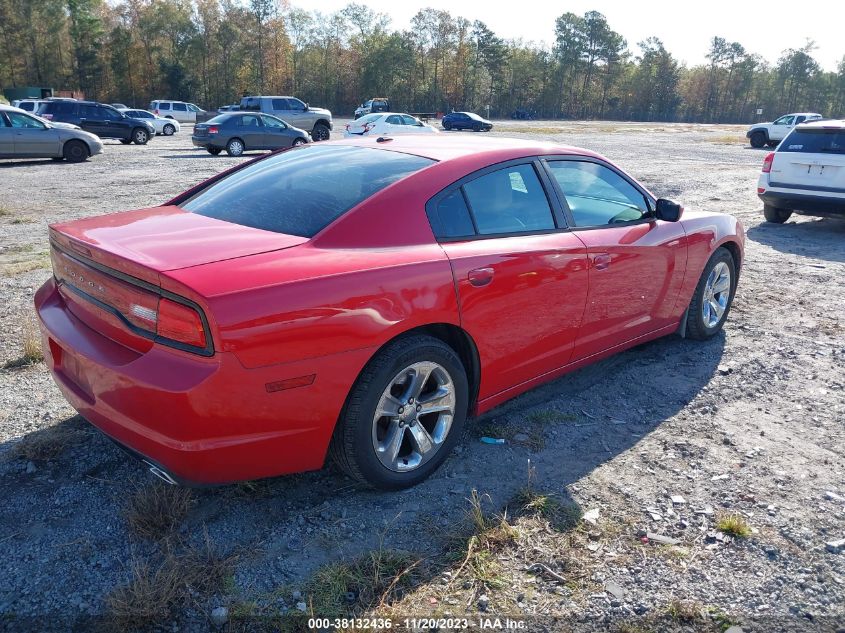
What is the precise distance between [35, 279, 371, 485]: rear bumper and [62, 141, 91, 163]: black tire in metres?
18.3

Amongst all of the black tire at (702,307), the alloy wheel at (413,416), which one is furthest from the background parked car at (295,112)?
the alloy wheel at (413,416)

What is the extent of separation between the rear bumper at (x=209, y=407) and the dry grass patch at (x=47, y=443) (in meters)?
0.68

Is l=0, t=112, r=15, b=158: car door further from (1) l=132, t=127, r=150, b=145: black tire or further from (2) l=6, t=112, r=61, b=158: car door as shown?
(1) l=132, t=127, r=150, b=145: black tire

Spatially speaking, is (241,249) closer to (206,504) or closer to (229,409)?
(229,409)

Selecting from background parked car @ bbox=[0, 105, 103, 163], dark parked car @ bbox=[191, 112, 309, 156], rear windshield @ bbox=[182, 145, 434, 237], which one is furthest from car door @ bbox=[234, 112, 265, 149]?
rear windshield @ bbox=[182, 145, 434, 237]

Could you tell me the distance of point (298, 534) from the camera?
2.90 meters

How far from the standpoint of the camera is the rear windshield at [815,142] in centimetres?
1008

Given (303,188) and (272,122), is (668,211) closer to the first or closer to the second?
(303,188)

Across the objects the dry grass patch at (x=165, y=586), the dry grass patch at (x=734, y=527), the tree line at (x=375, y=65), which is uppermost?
the tree line at (x=375, y=65)

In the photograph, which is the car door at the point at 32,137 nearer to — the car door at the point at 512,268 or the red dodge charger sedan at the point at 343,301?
the red dodge charger sedan at the point at 343,301

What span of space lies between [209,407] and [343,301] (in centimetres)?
66

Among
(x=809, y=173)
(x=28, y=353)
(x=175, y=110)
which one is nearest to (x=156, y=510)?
(x=28, y=353)

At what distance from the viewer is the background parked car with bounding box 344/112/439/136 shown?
28672 mm

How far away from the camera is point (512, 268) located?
344cm
